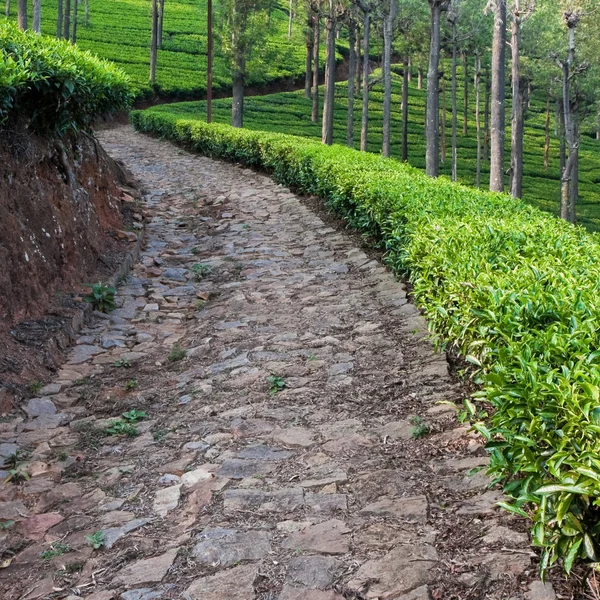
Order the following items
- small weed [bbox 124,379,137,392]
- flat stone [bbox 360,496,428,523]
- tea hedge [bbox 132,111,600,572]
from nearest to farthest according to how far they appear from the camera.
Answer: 1. tea hedge [bbox 132,111,600,572]
2. flat stone [bbox 360,496,428,523]
3. small weed [bbox 124,379,137,392]

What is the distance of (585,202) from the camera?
32594 mm

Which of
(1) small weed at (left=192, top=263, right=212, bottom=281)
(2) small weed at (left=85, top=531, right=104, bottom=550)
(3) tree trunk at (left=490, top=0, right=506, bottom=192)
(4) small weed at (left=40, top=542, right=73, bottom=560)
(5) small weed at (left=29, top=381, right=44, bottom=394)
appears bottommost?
(4) small weed at (left=40, top=542, right=73, bottom=560)

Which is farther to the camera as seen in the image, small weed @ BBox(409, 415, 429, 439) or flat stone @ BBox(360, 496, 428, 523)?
small weed @ BBox(409, 415, 429, 439)

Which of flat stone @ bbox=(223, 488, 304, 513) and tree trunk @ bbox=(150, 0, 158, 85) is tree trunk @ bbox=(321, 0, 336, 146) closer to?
tree trunk @ bbox=(150, 0, 158, 85)

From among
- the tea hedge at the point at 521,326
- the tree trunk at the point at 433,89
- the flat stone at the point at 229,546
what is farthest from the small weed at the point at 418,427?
the tree trunk at the point at 433,89

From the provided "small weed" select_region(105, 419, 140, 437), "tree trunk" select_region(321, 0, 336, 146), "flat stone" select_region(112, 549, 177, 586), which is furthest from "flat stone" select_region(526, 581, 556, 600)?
"tree trunk" select_region(321, 0, 336, 146)

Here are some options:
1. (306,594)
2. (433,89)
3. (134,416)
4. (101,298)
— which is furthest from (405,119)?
(306,594)

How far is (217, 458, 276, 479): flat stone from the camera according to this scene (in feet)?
11.9

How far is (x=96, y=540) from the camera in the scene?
3.15m

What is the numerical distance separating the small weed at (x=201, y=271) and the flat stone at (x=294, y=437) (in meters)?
3.70

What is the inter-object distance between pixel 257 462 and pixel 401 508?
0.91 m

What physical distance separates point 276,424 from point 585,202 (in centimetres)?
3191

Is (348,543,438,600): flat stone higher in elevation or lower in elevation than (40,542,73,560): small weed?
higher

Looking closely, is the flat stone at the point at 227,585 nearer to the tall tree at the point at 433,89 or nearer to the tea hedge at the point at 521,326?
the tea hedge at the point at 521,326
